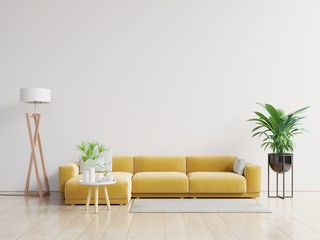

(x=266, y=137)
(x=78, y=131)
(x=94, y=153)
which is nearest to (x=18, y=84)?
(x=78, y=131)

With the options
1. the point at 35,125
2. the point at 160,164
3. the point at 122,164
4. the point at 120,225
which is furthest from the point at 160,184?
the point at 35,125

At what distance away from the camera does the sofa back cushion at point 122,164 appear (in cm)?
712

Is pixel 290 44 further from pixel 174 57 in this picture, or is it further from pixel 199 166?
pixel 199 166

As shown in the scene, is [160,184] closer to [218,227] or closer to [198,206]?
[198,206]

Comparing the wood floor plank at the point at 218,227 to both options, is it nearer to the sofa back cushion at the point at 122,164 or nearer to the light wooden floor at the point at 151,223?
the light wooden floor at the point at 151,223

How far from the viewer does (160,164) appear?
714 cm

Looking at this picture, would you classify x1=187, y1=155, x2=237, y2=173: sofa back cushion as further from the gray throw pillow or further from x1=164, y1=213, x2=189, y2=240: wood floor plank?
x1=164, y1=213, x2=189, y2=240: wood floor plank

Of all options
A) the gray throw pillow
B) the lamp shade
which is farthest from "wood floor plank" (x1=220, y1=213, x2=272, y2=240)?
the lamp shade

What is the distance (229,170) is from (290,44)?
2402mm

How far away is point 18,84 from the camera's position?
7559 mm

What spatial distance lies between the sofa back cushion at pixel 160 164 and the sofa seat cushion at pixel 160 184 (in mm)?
590

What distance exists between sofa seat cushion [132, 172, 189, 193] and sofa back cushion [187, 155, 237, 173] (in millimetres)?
637

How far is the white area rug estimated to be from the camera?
5.51 metres

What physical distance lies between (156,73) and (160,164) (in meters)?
1.55
